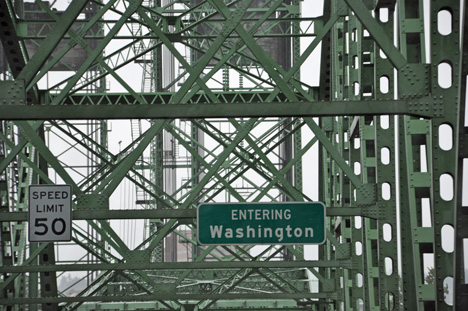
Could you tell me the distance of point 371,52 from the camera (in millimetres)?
16562

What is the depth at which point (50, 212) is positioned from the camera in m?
15.9

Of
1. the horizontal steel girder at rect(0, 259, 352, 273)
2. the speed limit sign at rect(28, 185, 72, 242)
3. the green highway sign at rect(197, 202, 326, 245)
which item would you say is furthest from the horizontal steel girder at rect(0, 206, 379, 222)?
the horizontal steel girder at rect(0, 259, 352, 273)

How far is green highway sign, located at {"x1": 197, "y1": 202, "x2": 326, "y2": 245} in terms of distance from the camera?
50.2 feet

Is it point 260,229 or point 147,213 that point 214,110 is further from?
point 147,213

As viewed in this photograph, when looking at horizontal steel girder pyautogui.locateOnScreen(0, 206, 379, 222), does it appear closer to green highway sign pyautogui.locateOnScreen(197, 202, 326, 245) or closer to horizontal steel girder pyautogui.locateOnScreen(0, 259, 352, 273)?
green highway sign pyautogui.locateOnScreen(197, 202, 326, 245)

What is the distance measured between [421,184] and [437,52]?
7.27 feet

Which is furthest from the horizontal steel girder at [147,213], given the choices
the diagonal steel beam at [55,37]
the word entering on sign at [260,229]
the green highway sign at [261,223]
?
the diagonal steel beam at [55,37]

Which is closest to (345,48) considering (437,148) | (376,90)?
(376,90)

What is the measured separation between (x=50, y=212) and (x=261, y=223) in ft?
11.7

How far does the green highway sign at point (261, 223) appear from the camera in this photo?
1529 centimetres

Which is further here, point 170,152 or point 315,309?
point 170,152

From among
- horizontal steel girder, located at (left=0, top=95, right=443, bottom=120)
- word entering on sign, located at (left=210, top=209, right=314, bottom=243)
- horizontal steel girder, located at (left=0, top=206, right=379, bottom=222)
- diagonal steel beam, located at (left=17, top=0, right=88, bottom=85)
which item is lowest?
word entering on sign, located at (left=210, top=209, right=314, bottom=243)

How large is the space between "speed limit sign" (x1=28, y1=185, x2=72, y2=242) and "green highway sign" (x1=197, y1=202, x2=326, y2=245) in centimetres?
220

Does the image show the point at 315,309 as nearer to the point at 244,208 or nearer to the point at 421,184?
the point at 244,208
